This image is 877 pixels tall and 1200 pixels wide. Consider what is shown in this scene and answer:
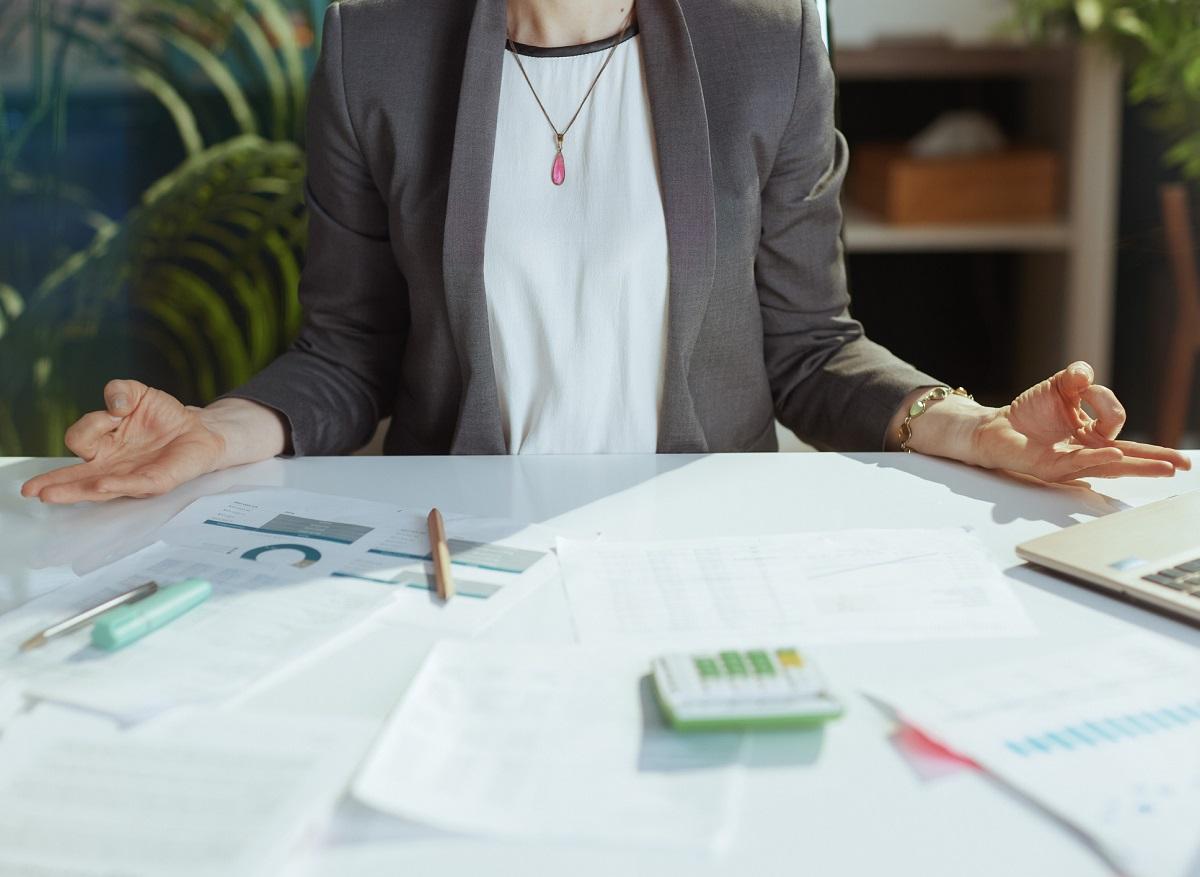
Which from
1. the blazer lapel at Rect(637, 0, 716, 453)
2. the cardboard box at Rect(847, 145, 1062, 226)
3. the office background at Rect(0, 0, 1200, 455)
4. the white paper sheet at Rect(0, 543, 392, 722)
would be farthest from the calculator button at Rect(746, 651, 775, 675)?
the cardboard box at Rect(847, 145, 1062, 226)

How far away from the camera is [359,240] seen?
1288 mm

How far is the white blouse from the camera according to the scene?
119cm

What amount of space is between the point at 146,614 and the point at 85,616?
0.04 meters

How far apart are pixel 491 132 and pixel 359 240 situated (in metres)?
0.21

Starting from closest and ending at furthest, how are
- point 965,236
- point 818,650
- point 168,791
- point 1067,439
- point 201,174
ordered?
1. point 168,791
2. point 818,650
3. point 1067,439
4. point 201,174
5. point 965,236

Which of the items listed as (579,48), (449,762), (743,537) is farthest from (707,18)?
(449,762)

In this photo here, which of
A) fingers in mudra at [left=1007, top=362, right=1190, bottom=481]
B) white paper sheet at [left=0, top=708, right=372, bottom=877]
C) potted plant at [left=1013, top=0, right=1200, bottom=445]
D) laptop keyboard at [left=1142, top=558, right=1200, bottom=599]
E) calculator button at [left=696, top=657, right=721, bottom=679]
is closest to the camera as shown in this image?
white paper sheet at [left=0, top=708, right=372, bottom=877]

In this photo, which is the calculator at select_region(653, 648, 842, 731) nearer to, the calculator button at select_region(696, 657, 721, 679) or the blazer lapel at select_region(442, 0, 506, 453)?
the calculator button at select_region(696, 657, 721, 679)

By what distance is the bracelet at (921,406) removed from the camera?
1.07 meters

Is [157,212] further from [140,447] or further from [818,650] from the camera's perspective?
[818,650]

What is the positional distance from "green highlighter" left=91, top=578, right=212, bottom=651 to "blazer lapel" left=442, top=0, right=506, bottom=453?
0.48 metres

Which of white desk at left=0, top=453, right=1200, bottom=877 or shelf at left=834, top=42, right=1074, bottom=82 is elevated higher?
shelf at left=834, top=42, right=1074, bottom=82

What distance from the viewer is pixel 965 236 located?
2707 millimetres

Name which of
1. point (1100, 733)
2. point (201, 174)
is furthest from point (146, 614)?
point (201, 174)
